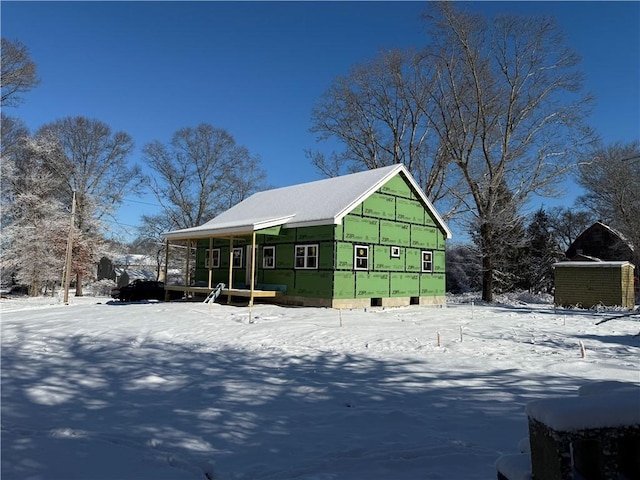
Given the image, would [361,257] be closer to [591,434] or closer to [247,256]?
[247,256]

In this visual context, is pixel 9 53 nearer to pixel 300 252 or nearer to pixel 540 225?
pixel 300 252

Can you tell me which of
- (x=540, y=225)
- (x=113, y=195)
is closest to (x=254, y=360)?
(x=113, y=195)

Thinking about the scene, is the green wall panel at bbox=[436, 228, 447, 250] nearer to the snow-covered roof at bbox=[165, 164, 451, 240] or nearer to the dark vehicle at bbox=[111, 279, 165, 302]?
the snow-covered roof at bbox=[165, 164, 451, 240]

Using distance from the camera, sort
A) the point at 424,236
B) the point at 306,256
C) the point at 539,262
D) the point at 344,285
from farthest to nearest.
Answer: the point at 539,262, the point at 424,236, the point at 306,256, the point at 344,285

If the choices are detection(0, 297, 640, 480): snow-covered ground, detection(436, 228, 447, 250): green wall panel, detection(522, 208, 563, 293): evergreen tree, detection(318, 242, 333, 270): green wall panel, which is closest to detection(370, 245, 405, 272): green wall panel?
detection(318, 242, 333, 270): green wall panel

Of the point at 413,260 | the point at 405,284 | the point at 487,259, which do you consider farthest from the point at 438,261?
the point at 487,259

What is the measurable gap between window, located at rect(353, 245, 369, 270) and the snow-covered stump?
59.8ft

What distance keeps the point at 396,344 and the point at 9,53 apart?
2732cm

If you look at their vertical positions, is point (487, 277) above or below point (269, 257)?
below

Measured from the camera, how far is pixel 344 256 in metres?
20.0

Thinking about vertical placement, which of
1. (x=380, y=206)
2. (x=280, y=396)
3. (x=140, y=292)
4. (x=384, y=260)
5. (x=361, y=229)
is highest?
(x=380, y=206)

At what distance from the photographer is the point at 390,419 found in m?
5.59

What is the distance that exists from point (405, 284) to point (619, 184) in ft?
64.9

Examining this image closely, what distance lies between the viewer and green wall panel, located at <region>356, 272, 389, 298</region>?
67.7ft
